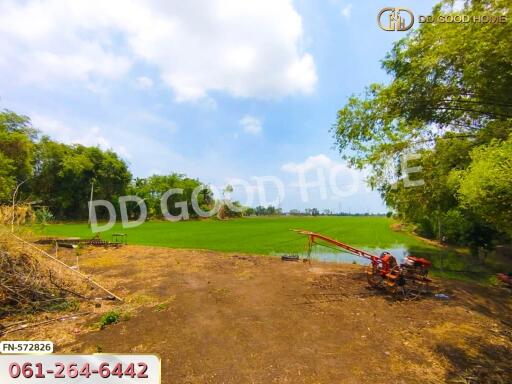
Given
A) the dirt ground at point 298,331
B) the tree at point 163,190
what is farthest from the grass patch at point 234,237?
the tree at point 163,190

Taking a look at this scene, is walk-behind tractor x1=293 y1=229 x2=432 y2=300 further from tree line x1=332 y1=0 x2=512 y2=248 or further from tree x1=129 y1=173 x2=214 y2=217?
tree x1=129 y1=173 x2=214 y2=217

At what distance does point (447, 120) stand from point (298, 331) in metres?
8.87

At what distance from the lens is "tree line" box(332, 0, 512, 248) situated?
4.59 meters

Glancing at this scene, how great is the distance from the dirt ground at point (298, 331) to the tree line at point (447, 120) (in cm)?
247

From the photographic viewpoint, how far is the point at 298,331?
5930mm

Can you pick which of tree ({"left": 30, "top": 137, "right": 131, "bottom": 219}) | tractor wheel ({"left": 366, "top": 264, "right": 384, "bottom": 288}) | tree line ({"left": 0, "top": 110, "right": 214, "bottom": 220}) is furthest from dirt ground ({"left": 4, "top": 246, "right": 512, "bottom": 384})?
tree ({"left": 30, "top": 137, "right": 131, "bottom": 219})

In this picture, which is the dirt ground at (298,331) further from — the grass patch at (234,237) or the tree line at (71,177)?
the tree line at (71,177)

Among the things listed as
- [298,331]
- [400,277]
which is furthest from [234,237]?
[298,331]

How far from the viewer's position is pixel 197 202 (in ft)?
187

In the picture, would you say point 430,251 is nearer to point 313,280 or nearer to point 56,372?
point 313,280

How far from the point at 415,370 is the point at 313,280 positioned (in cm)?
526

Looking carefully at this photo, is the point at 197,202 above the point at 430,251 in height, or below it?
above

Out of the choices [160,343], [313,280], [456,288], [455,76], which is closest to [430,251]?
[456,288]

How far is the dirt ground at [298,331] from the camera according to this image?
457 cm
